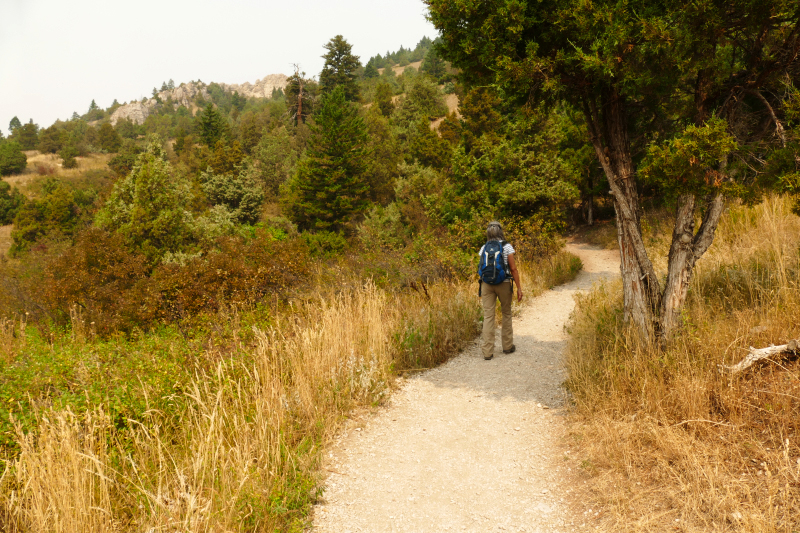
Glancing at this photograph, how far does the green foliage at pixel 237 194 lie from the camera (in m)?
37.2

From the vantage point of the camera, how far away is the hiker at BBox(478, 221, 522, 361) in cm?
569

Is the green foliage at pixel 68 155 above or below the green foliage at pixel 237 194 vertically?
above

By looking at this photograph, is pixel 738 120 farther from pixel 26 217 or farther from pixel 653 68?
pixel 26 217

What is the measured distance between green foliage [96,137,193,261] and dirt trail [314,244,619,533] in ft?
73.9

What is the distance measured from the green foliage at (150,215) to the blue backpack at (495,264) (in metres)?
22.1

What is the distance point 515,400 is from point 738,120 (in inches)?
128

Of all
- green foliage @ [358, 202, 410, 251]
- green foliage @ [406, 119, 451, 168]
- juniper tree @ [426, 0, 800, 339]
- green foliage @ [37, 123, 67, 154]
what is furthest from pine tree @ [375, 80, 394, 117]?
green foliage @ [37, 123, 67, 154]

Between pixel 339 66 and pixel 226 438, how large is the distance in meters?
49.5

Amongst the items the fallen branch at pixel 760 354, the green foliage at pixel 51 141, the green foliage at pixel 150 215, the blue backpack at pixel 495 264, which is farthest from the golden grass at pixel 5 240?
the fallen branch at pixel 760 354

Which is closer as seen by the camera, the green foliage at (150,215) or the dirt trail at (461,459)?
the dirt trail at (461,459)

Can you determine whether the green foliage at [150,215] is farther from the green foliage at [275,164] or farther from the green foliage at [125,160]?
the green foliage at [125,160]

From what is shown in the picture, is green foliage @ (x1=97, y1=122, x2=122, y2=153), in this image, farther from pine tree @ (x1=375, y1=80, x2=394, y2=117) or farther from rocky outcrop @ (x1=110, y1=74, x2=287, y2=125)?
rocky outcrop @ (x1=110, y1=74, x2=287, y2=125)

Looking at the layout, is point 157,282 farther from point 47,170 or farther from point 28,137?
point 28,137

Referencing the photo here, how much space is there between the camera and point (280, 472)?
3213 mm
